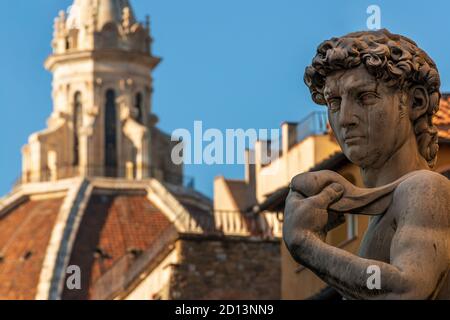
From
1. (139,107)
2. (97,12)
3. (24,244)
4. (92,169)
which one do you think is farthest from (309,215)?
(97,12)

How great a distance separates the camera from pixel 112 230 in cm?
10912

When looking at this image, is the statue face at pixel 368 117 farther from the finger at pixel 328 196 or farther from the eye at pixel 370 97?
the finger at pixel 328 196

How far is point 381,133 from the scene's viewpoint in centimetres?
701

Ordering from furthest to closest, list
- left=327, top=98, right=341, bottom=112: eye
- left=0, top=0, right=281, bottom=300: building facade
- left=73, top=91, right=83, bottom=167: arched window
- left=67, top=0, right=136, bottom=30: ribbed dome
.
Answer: left=67, top=0, right=136, bottom=30: ribbed dome
left=73, top=91, right=83, bottom=167: arched window
left=0, top=0, right=281, bottom=300: building facade
left=327, top=98, right=341, bottom=112: eye

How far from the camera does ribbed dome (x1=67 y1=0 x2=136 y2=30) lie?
118 m

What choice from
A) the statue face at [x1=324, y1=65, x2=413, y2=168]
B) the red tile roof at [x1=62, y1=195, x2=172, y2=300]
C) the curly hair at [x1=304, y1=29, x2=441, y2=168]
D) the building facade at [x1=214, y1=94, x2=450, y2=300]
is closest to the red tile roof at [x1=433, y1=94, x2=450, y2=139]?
the building facade at [x1=214, y1=94, x2=450, y2=300]

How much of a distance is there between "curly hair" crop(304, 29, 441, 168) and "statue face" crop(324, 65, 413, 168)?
0.03 m

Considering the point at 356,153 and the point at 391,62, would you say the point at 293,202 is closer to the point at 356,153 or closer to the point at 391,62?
the point at 356,153

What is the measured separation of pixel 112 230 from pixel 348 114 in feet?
336

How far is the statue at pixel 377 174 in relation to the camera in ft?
22.1

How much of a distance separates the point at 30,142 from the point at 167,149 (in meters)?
7.51

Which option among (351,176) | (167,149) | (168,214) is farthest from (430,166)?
(167,149)

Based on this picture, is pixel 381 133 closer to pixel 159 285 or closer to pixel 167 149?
pixel 159 285

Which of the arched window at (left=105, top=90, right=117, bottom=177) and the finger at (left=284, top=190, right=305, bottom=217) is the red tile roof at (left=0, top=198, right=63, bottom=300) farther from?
the finger at (left=284, top=190, right=305, bottom=217)
